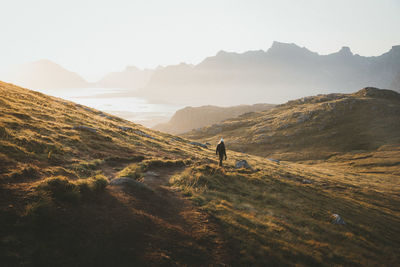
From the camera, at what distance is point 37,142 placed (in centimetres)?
1528

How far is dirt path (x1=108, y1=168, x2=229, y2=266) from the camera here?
299 inches

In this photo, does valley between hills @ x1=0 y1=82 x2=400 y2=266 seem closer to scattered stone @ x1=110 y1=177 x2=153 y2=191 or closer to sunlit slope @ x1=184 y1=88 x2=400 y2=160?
scattered stone @ x1=110 y1=177 x2=153 y2=191

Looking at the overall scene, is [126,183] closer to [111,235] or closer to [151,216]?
[151,216]

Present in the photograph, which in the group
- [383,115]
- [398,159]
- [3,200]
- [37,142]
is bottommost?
[398,159]

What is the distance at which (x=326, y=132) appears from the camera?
11238 cm

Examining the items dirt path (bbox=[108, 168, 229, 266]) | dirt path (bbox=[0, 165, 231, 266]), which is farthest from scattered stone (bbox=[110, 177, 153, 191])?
dirt path (bbox=[0, 165, 231, 266])

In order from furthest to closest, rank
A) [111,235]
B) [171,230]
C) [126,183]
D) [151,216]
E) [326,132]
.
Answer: [326,132] < [126,183] < [151,216] < [171,230] < [111,235]

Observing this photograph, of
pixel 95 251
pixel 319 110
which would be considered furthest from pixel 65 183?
pixel 319 110

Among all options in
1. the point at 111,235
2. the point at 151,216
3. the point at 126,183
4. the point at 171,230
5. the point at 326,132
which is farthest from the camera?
the point at 326,132

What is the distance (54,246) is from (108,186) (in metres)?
5.30

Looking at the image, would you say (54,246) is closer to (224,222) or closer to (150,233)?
(150,233)

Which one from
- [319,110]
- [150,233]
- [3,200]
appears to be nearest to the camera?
[3,200]

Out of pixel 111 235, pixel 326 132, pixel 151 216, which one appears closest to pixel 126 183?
pixel 151 216

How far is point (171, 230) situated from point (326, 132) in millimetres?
127297
